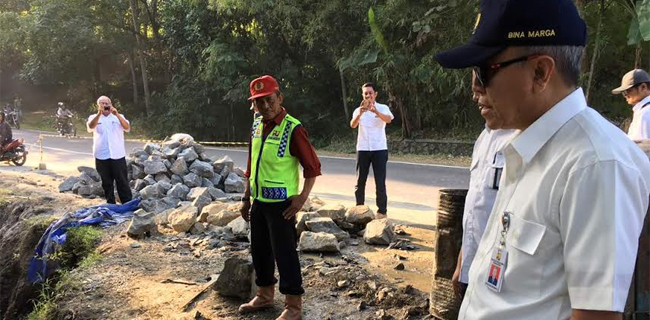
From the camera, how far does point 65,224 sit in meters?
6.62

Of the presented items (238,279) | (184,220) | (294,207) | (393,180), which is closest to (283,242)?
(294,207)

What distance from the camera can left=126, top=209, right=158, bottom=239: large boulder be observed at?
20.4 ft

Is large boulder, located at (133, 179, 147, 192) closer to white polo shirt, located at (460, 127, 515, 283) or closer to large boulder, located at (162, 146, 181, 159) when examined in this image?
large boulder, located at (162, 146, 181, 159)

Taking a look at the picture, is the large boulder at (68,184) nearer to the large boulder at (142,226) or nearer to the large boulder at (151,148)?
the large boulder at (151,148)

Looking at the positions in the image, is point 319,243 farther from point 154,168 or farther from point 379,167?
point 154,168

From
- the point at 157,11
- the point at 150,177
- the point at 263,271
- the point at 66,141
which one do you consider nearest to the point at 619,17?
the point at 150,177

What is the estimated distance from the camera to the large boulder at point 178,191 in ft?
27.9

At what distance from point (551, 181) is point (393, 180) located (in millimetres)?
9696

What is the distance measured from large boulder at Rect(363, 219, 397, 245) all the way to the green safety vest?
2302 millimetres

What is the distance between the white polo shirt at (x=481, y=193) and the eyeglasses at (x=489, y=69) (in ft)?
3.51

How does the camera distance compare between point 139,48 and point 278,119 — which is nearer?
point 278,119

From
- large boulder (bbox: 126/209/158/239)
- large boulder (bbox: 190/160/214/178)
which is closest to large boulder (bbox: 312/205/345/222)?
large boulder (bbox: 126/209/158/239)

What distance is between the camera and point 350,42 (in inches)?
725

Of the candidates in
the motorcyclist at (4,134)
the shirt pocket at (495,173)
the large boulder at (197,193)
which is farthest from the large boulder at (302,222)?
the motorcyclist at (4,134)
